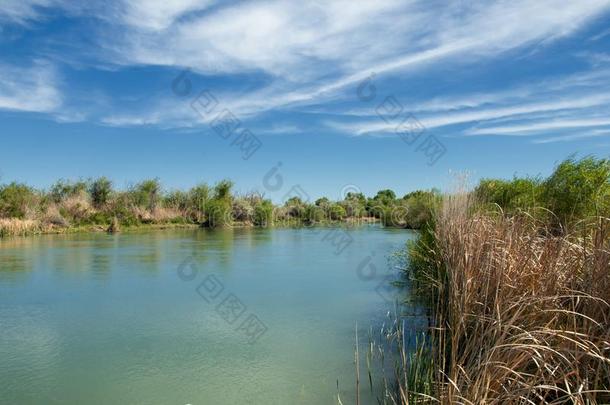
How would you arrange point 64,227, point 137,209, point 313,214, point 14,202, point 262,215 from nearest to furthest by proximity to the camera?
1. point 14,202
2. point 64,227
3. point 137,209
4. point 262,215
5. point 313,214

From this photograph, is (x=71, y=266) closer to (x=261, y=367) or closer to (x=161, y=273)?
(x=161, y=273)

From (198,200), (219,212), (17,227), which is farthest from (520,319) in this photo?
(198,200)

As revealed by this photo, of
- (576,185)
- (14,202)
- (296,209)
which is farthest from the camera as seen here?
(296,209)

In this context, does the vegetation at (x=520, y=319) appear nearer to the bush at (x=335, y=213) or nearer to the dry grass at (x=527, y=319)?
the dry grass at (x=527, y=319)

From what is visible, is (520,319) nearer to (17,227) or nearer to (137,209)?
(17,227)

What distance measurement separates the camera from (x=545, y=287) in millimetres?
2906

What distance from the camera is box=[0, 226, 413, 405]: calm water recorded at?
4.46m

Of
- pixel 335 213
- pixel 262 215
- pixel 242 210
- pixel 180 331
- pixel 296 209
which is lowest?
pixel 180 331

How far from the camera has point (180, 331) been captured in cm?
642

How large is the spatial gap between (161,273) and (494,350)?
10409 millimetres

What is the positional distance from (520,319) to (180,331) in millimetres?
4863

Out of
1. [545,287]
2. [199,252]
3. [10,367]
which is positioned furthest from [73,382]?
[199,252]

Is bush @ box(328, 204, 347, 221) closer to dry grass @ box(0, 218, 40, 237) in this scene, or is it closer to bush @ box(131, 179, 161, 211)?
bush @ box(131, 179, 161, 211)

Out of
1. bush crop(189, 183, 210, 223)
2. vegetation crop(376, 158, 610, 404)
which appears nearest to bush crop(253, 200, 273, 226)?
bush crop(189, 183, 210, 223)
